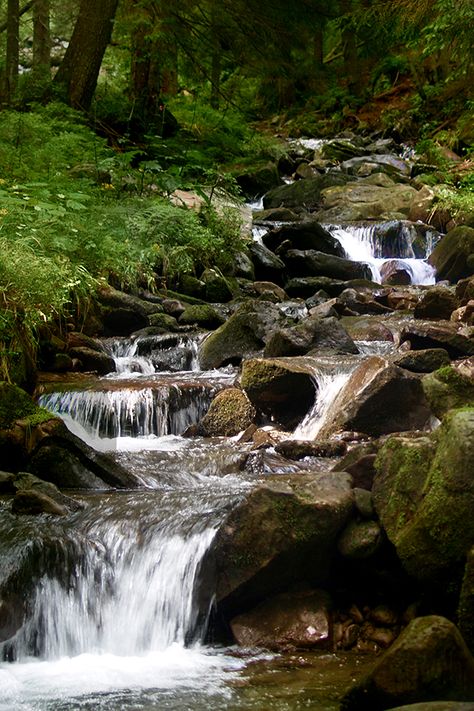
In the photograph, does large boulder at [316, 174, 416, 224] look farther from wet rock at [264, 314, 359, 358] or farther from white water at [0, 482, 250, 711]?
white water at [0, 482, 250, 711]

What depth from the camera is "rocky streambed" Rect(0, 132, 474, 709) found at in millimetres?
4445

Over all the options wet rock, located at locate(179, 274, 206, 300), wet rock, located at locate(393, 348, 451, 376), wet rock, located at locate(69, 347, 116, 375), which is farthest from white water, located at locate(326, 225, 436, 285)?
wet rock, located at locate(69, 347, 116, 375)

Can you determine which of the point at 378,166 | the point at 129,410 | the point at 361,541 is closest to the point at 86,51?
the point at 378,166

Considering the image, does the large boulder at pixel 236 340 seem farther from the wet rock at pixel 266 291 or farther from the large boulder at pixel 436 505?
the large boulder at pixel 436 505

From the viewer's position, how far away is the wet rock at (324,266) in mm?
14414

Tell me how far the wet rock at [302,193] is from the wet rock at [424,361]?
11.1 metres

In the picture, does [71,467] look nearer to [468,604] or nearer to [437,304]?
[468,604]

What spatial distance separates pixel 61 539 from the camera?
Answer: 5.23m

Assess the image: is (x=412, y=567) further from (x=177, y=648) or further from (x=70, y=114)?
(x=70, y=114)

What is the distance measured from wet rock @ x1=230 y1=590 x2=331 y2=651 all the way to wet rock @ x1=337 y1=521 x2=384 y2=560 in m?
0.33

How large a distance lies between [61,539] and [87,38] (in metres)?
13.1

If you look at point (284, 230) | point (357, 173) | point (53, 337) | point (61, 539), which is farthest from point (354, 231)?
point (61, 539)

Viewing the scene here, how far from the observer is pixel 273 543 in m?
4.92

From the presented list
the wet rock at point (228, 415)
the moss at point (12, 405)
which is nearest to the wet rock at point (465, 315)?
the wet rock at point (228, 415)
